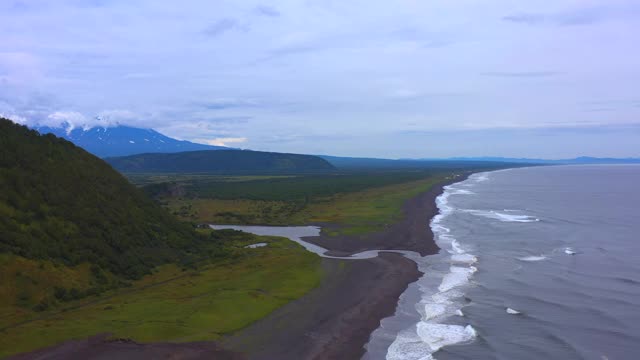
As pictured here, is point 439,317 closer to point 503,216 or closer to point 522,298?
point 522,298

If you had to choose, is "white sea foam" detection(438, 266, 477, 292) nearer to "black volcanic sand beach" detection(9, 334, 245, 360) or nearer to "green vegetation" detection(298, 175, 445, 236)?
"black volcanic sand beach" detection(9, 334, 245, 360)

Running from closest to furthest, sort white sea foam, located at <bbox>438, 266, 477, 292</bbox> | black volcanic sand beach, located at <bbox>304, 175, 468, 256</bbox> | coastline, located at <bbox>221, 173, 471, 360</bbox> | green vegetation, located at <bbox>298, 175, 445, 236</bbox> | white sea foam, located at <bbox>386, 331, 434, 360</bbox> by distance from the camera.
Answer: white sea foam, located at <bbox>386, 331, 434, 360</bbox>, coastline, located at <bbox>221, 173, 471, 360</bbox>, white sea foam, located at <bbox>438, 266, 477, 292</bbox>, black volcanic sand beach, located at <bbox>304, 175, 468, 256</bbox>, green vegetation, located at <bbox>298, 175, 445, 236</bbox>

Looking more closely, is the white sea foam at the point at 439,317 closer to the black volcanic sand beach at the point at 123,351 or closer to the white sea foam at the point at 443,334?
the white sea foam at the point at 443,334

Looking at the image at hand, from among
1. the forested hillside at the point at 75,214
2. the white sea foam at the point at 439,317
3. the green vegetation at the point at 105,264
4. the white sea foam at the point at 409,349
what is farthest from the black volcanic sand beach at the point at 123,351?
the forested hillside at the point at 75,214

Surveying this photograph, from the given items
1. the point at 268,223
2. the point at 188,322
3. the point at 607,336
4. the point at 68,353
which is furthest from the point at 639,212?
the point at 68,353

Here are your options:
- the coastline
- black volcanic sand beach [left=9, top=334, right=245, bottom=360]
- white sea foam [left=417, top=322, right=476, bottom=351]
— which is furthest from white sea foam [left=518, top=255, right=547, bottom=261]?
black volcanic sand beach [left=9, top=334, right=245, bottom=360]

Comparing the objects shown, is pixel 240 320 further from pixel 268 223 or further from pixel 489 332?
pixel 268 223
